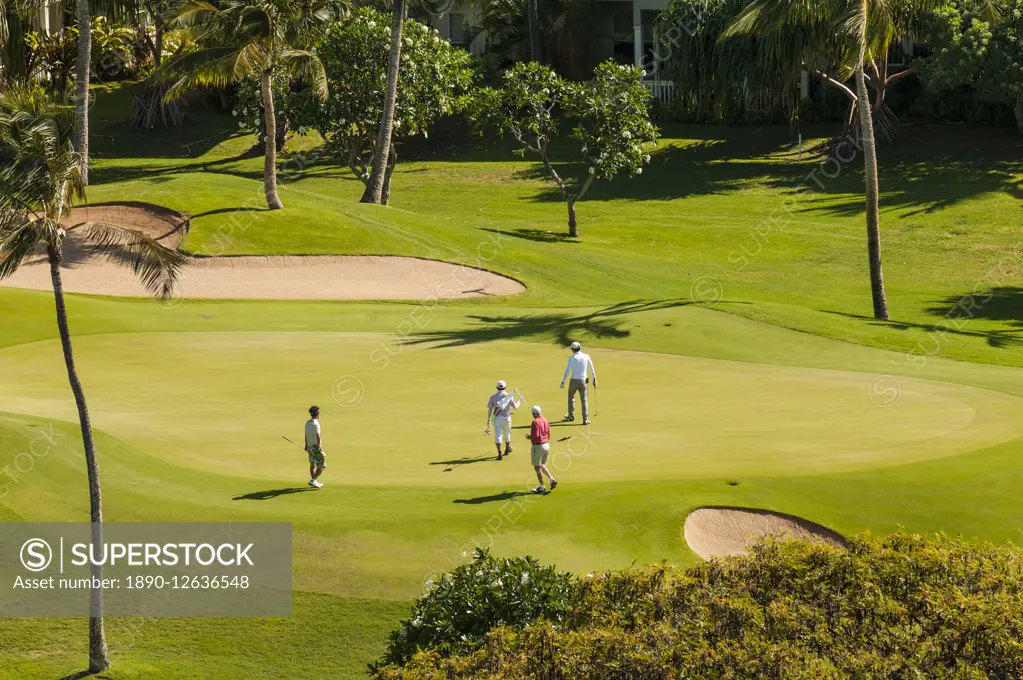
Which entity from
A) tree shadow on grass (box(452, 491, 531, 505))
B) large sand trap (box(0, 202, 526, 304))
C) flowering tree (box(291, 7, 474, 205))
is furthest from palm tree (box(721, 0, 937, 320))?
tree shadow on grass (box(452, 491, 531, 505))

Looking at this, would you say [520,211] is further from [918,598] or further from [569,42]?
[918,598]

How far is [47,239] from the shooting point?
55.6 feet

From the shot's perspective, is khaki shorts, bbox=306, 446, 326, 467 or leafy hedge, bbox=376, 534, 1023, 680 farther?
khaki shorts, bbox=306, 446, 326, 467

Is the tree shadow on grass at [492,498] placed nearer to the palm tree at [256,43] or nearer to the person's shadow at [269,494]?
the person's shadow at [269,494]

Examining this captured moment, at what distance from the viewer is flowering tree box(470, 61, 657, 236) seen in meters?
54.2

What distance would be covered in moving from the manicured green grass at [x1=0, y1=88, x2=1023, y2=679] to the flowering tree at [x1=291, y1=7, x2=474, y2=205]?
5327 millimetres

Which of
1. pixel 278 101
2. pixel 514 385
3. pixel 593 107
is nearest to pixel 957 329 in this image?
pixel 593 107

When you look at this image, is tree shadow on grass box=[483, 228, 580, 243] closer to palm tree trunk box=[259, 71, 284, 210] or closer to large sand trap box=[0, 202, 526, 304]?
large sand trap box=[0, 202, 526, 304]

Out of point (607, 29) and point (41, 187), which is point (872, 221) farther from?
point (607, 29)

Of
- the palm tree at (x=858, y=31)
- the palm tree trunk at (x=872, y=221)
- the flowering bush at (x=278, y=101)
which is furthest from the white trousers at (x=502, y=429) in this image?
the flowering bush at (x=278, y=101)

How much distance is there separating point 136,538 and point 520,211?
46.5m

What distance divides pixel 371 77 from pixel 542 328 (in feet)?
83.4

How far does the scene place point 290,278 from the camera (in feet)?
154

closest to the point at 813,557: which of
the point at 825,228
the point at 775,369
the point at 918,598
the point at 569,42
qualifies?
the point at 918,598
